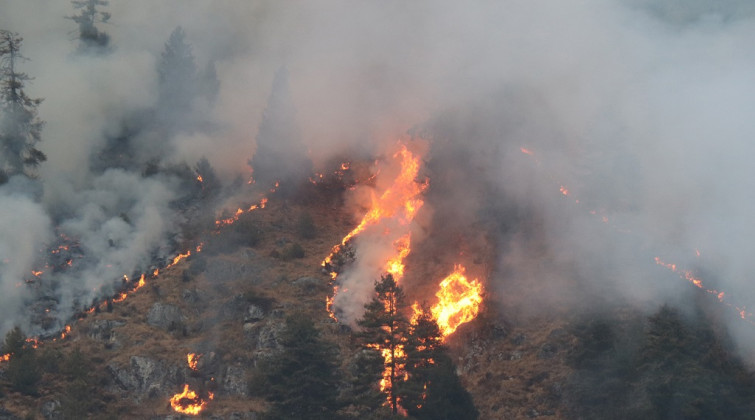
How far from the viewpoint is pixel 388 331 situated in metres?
60.2

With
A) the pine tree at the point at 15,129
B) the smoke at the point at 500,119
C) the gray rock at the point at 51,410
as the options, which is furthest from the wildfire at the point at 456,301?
the pine tree at the point at 15,129

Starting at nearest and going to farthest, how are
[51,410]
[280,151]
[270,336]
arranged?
[51,410]
[270,336]
[280,151]

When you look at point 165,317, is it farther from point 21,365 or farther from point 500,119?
point 500,119

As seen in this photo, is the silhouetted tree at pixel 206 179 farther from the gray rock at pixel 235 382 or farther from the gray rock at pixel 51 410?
the gray rock at pixel 51 410

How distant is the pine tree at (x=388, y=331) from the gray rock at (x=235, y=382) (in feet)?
33.1

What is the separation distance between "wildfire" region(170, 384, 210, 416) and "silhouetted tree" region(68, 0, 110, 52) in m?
53.5

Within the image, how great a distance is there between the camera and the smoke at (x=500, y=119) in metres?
69.2

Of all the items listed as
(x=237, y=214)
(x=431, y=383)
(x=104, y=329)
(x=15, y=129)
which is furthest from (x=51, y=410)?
(x=15, y=129)

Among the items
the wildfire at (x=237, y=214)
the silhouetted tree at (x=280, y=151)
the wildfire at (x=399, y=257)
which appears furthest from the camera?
the silhouetted tree at (x=280, y=151)

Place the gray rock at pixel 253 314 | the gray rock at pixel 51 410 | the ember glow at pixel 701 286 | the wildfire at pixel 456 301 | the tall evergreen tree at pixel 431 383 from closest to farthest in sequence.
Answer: the tall evergreen tree at pixel 431 383 → the gray rock at pixel 51 410 → the ember glow at pixel 701 286 → the wildfire at pixel 456 301 → the gray rock at pixel 253 314

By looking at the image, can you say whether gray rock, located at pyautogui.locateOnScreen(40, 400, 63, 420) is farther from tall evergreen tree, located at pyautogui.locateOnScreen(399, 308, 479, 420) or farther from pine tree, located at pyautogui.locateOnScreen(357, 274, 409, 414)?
tall evergreen tree, located at pyautogui.locateOnScreen(399, 308, 479, 420)

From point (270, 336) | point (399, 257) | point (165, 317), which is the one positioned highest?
point (399, 257)

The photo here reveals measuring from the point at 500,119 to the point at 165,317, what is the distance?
127 feet

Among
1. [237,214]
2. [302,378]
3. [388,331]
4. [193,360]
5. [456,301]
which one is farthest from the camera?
[237,214]
